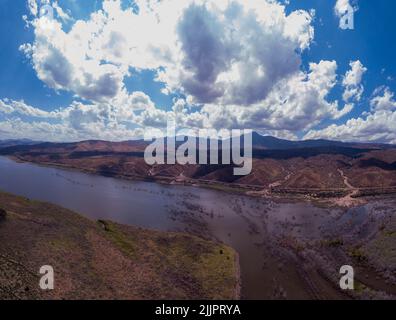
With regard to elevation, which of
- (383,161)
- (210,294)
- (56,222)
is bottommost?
(210,294)

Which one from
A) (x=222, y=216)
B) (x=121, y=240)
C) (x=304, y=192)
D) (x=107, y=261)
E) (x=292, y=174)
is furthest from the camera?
(x=292, y=174)

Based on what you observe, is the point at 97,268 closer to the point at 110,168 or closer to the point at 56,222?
the point at 56,222

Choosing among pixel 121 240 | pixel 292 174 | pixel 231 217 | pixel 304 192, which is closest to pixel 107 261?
pixel 121 240

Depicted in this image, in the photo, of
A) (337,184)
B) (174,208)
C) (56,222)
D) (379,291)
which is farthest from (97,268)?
(337,184)

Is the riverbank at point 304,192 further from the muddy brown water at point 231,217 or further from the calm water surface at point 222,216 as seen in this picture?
the calm water surface at point 222,216

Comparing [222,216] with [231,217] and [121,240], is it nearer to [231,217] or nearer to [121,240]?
[231,217]

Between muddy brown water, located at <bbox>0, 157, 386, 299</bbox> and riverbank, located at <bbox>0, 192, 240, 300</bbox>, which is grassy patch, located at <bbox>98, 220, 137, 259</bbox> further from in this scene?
muddy brown water, located at <bbox>0, 157, 386, 299</bbox>

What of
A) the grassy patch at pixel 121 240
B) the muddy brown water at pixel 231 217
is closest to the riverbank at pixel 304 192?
the muddy brown water at pixel 231 217
